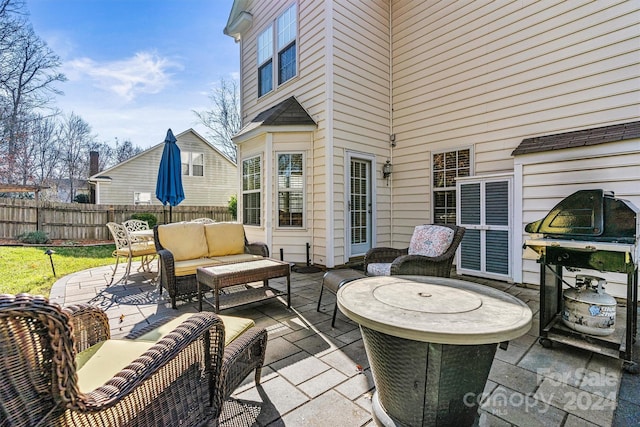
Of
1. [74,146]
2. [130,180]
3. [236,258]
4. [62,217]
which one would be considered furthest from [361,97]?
[74,146]

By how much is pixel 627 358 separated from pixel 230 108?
1826cm

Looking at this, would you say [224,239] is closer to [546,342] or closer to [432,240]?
[432,240]

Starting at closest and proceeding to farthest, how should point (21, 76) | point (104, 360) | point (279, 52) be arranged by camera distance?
1. point (104, 360)
2. point (279, 52)
3. point (21, 76)

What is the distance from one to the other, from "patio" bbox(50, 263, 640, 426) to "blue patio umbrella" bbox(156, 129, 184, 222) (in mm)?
2982

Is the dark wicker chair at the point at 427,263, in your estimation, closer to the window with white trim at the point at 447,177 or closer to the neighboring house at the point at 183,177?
the window with white trim at the point at 447,177

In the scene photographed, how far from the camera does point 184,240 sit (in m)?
4.14

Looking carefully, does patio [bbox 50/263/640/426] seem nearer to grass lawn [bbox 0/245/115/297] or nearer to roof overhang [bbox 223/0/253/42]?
grass lawn [bbox 0/245/115/297]

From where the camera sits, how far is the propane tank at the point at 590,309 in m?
2.37

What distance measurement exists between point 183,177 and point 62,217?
19.0ft

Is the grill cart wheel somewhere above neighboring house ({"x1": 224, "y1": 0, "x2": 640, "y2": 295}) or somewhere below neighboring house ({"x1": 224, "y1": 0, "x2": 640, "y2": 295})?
below

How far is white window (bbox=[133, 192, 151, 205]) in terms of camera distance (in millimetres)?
15571

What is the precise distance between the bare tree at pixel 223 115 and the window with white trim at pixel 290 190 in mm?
11522

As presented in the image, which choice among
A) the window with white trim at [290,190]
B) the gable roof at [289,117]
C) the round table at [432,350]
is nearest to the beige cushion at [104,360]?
the round table at [432,350]

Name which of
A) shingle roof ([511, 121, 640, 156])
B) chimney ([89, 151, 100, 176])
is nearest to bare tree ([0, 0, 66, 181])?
chimney ([89, 151, 100, 176])
